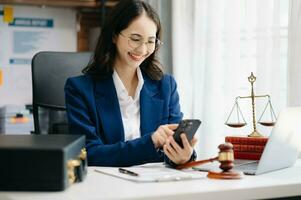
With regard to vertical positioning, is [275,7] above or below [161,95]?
above

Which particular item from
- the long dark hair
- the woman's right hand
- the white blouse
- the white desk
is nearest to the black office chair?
the long dark hair

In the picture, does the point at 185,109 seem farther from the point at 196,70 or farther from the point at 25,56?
the point at 25,56

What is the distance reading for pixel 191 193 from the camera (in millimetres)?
1030

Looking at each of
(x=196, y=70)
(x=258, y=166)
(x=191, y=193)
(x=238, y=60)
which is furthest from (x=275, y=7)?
(x=191, y=193)

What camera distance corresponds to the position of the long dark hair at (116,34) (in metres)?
1.79

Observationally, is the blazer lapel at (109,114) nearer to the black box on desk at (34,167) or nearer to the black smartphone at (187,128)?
the black smartphone at (187,128)

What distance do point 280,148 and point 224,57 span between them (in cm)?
116

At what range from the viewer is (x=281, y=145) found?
4.30 feet

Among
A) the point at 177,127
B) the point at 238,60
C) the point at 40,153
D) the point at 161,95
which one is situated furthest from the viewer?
the point at 238,60

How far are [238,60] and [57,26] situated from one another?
4.37 feet

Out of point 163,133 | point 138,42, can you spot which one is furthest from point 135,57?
point 163,133

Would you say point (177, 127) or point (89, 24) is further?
point (89, 24)

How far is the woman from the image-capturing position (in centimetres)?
160

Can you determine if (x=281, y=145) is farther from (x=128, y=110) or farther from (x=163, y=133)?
(x=128, y=110)
